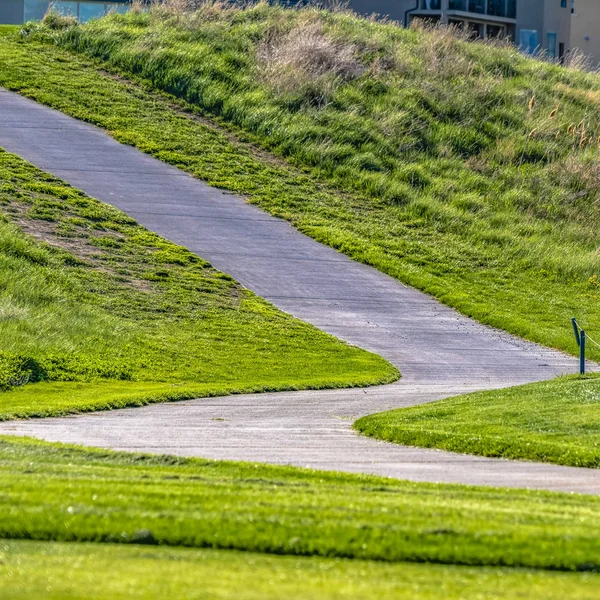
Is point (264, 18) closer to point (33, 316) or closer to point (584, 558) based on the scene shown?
point (33, 316)

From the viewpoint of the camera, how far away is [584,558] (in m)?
5.79

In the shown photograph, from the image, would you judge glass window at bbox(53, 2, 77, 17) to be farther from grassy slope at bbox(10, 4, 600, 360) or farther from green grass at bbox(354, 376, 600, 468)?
green grass at bbox(354, 376, 600, 468)

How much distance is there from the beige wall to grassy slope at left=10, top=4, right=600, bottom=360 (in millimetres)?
19795

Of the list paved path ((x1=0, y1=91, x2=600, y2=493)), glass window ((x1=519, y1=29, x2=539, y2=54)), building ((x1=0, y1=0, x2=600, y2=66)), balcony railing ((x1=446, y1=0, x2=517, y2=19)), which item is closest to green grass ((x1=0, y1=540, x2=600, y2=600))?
paved path ((x1=0, y1=91, x2=600, y2=493))

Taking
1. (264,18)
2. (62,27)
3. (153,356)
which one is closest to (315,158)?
(264,18)

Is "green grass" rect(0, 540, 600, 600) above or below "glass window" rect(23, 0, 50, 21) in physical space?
below

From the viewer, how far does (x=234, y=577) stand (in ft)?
17.1

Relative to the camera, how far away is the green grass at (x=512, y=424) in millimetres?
10688

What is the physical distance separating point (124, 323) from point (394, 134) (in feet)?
50.5

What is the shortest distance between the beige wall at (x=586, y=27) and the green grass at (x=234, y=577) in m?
56.1

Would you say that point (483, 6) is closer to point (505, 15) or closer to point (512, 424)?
point (505, 15)

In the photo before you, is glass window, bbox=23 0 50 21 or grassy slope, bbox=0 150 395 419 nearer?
grassy slope, bbox=0 150 395 419

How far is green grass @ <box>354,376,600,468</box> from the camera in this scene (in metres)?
10.7

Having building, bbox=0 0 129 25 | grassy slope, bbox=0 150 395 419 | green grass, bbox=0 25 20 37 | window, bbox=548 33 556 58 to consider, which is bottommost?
grassy slope, bbox=0 150 395 419
